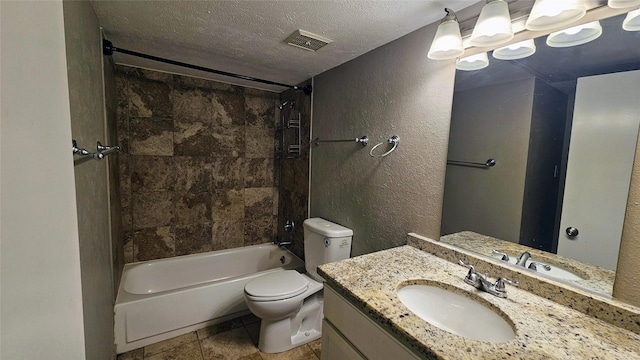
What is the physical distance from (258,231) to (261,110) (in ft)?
4.44

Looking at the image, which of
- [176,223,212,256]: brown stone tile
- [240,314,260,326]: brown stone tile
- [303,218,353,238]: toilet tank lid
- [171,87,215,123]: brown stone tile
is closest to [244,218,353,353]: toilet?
[303,218,353,238]: toilet tank lid

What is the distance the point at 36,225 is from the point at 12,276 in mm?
124

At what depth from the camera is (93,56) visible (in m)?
1.29

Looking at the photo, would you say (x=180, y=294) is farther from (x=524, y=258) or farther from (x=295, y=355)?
(x=524, y=258)

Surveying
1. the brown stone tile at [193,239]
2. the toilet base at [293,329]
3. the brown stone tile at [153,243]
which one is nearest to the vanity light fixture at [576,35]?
the toilet base at [293,329]

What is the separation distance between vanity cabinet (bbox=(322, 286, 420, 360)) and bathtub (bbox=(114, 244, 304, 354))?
121 centimetres

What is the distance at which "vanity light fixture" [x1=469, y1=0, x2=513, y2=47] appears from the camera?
0.95m

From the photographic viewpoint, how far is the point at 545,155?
3.23 ft

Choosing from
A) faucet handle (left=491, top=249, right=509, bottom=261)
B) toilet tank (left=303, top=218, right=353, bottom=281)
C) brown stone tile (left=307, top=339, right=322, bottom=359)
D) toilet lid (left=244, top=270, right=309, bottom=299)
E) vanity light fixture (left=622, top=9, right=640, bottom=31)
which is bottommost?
brown stone tile (left=307, top=339, right=322, bottom=359)

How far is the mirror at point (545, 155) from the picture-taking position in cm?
83

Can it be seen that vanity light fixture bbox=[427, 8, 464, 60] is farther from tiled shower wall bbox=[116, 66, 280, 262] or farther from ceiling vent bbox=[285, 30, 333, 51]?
tiled shower wall bbox=[116, 66, 280, 262]

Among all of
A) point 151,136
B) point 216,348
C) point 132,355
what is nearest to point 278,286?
point 216,348

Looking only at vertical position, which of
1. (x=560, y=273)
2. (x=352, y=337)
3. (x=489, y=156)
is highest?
(x=489, y=156)

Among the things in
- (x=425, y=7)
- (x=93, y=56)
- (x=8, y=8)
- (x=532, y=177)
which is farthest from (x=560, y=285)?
(x=93, y=56)
